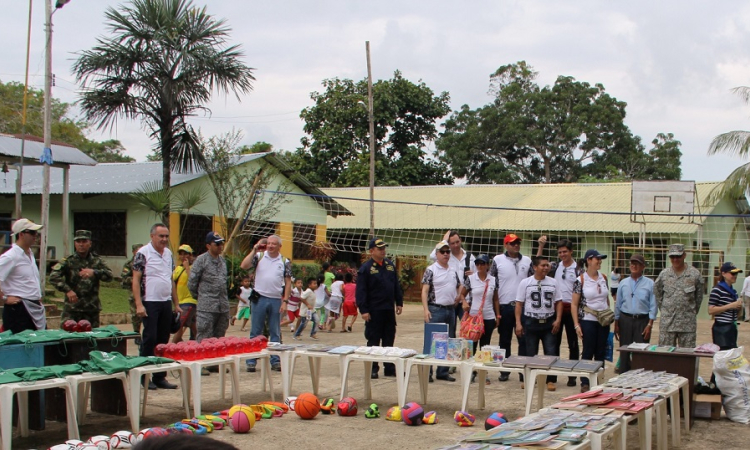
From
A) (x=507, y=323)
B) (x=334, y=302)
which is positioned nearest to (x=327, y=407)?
(x=507, y=323)

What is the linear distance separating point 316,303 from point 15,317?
8.19 m

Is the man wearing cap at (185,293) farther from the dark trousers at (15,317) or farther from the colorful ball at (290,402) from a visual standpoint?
the colorful ball at (290,402)

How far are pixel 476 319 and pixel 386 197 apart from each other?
21505mm

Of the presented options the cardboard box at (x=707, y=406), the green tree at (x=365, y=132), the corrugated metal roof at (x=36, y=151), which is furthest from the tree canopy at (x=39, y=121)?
the cardboard box at (x=707, y=406)

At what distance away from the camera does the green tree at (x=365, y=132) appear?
3472cm

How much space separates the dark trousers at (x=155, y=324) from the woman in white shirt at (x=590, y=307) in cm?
460

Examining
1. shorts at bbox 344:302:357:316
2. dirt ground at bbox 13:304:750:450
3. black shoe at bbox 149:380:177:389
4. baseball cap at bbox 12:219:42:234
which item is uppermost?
baseball cap at bbox 12:219:42:234

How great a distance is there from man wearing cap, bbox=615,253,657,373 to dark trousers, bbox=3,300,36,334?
21.1 ft

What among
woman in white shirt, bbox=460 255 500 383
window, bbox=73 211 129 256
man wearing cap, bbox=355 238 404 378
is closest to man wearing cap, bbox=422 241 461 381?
woman in white shirt, bbox=460 255 500 383

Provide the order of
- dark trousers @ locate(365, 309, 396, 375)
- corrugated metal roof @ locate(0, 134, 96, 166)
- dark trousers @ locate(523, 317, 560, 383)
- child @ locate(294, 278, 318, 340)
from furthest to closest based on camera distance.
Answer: child @ locate(294, 278, 318, 340) → corrugated metal roof @ locate(0, 134, 96, 166) → dark trousers @ locate(365, 309, 396, 375) → dark trousers @ locate(523, 317, 560, 383)

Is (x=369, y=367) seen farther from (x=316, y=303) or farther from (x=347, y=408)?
(x=316, y=303)

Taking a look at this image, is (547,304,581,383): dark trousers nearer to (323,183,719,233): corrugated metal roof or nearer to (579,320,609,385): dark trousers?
(579,320,609,385): dark trousers

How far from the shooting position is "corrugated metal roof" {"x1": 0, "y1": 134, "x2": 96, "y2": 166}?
14398mm

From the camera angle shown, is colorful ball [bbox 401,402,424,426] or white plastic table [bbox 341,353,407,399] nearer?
colorful ball [bbox 401,402,424,426]
